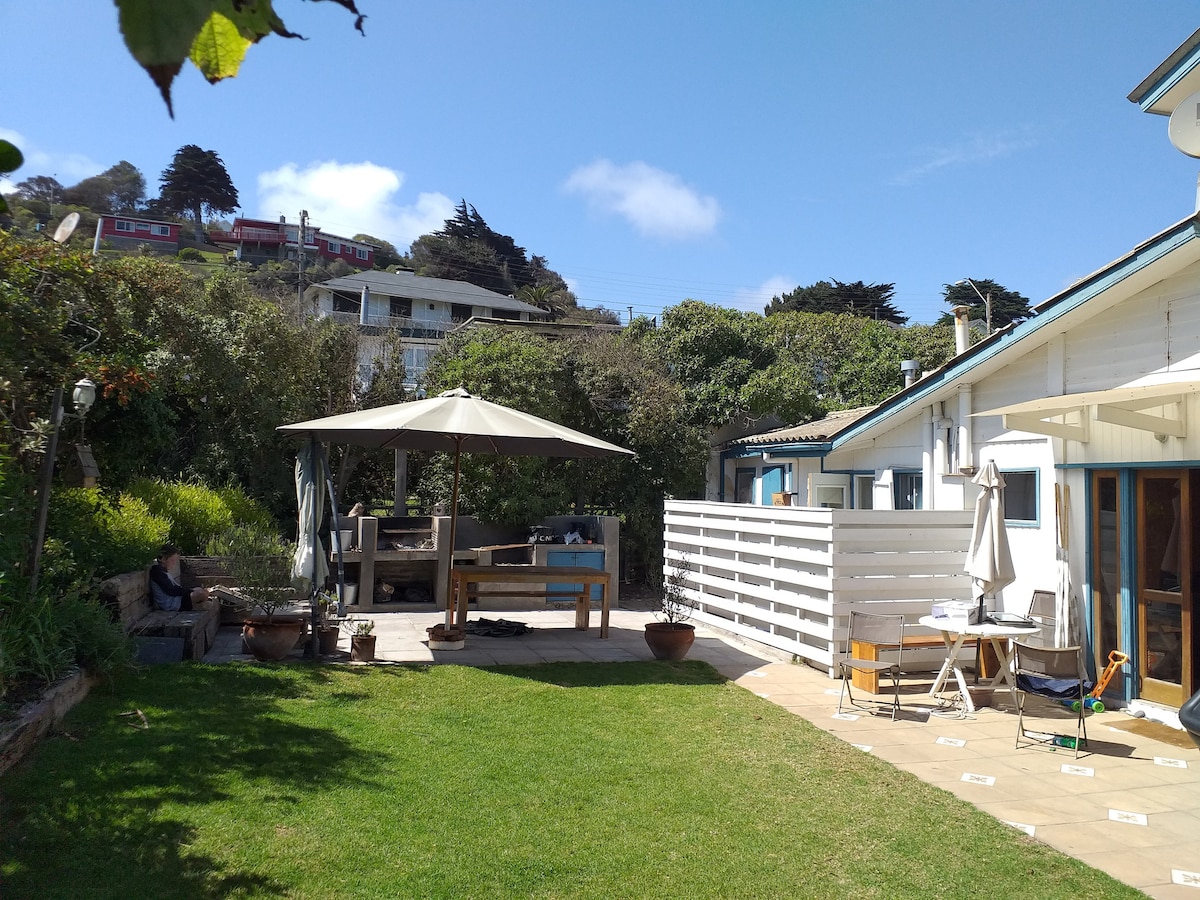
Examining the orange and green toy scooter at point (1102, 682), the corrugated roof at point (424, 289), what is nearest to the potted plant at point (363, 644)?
the orange and green toy scooter at point (1102, 682)

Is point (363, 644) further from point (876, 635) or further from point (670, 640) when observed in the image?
point (876, 635)

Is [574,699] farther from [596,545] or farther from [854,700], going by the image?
[596,545]

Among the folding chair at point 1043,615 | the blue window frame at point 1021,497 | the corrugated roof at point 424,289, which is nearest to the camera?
the folding chair at point 1043,615

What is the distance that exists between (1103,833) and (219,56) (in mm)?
5829

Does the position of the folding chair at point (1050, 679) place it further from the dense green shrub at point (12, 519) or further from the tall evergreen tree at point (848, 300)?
the tall evergreen tree at point (848, 300)

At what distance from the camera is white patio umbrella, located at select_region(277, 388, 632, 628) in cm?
861

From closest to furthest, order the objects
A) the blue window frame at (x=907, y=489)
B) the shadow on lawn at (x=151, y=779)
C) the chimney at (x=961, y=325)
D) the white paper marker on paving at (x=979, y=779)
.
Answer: the shadow on lawn at (x=151, y=779), the white paper marker on paving at (x=979, y=779), the blue window frame at (x=907, y=489), the chimney at (x=961, y=325)

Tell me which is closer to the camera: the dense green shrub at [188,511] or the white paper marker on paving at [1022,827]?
the white paper marker on paving at [1022,827]

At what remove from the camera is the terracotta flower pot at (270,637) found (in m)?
8.43

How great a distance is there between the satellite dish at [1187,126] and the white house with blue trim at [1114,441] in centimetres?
3

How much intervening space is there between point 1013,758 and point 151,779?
5995 mm

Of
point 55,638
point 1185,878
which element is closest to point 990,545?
point 1185,878

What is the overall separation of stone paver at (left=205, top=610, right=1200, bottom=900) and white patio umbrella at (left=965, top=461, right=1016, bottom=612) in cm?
123

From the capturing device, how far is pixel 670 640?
31.0ft
